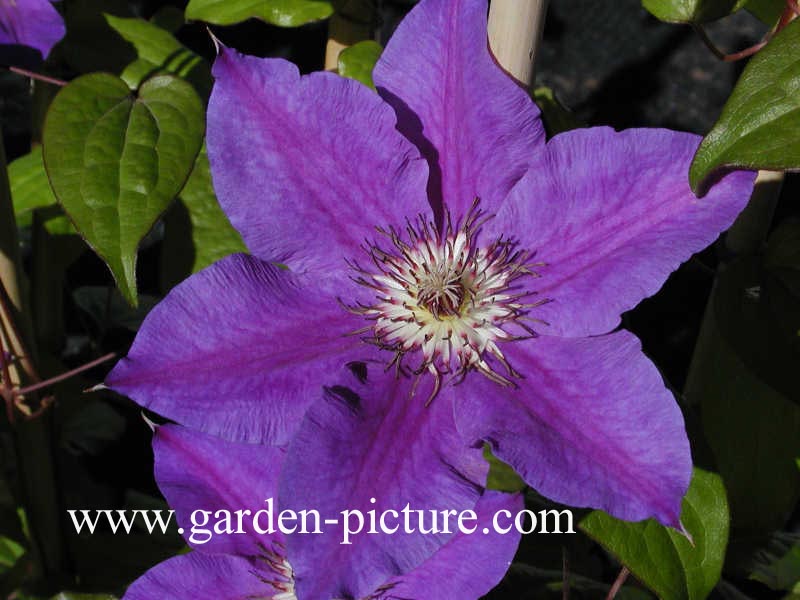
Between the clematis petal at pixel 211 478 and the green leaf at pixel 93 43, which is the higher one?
the green leaf at pixel 93 43

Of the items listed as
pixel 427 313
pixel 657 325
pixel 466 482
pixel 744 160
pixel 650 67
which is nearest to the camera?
pixel 744 160

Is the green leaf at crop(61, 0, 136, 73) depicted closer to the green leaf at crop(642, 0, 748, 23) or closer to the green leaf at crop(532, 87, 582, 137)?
the green leaf at crop(532, 87, 582, 137)

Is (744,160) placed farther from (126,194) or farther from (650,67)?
(650,67)

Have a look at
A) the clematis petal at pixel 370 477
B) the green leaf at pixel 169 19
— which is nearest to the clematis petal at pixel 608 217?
the clematis petal at pixel 370 477

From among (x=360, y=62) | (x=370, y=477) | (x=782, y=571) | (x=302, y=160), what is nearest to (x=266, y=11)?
(x=360, y=62)

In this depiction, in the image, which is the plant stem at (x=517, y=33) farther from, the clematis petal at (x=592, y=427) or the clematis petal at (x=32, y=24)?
the clematis petal at (x=32, y=24)

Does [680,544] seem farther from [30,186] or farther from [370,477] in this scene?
[30,186]

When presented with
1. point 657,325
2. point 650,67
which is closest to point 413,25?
point 657,325
